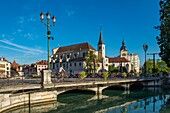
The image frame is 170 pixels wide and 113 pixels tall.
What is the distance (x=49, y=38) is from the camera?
20016mm

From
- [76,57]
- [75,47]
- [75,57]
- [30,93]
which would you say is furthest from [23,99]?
[75,47]

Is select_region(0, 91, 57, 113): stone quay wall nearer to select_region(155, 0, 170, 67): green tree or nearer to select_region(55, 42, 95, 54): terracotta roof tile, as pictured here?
select_region(155, 0, 170, 67): green tree

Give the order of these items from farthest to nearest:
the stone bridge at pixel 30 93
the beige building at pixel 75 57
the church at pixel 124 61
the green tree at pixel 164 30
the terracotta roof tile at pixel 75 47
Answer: the church at pixel 124 61 < the terracotta roof tile at pixel 75 47 < the beige building at pixel 75 57 < the green tree at pixel 164 30 < the stone bridge at pixel 30 93

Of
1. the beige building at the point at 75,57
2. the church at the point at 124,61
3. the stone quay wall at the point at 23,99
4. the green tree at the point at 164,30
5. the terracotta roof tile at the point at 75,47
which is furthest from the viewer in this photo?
the church at the point at 124,61

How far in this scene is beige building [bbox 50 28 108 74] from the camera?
3199 inches

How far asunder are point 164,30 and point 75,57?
6011 centimetres

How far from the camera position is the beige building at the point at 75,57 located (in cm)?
8125

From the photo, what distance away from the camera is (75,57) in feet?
282

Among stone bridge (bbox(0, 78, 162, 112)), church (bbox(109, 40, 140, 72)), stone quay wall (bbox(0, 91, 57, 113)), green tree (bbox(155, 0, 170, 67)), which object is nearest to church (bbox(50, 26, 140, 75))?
church (bbox(109, 40, 140, 72))

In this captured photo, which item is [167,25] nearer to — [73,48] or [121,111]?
[121,111]

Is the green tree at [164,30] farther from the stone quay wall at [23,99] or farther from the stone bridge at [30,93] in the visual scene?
the stone quay wall at [23,99]

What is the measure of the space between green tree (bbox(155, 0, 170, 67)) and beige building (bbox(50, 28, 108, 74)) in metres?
48.7

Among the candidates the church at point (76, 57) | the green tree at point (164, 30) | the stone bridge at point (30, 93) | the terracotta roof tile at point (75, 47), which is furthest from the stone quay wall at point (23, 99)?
the terracotta roof tile at point (75, 47)

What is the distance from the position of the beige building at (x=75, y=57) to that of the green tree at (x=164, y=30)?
48665 mm
